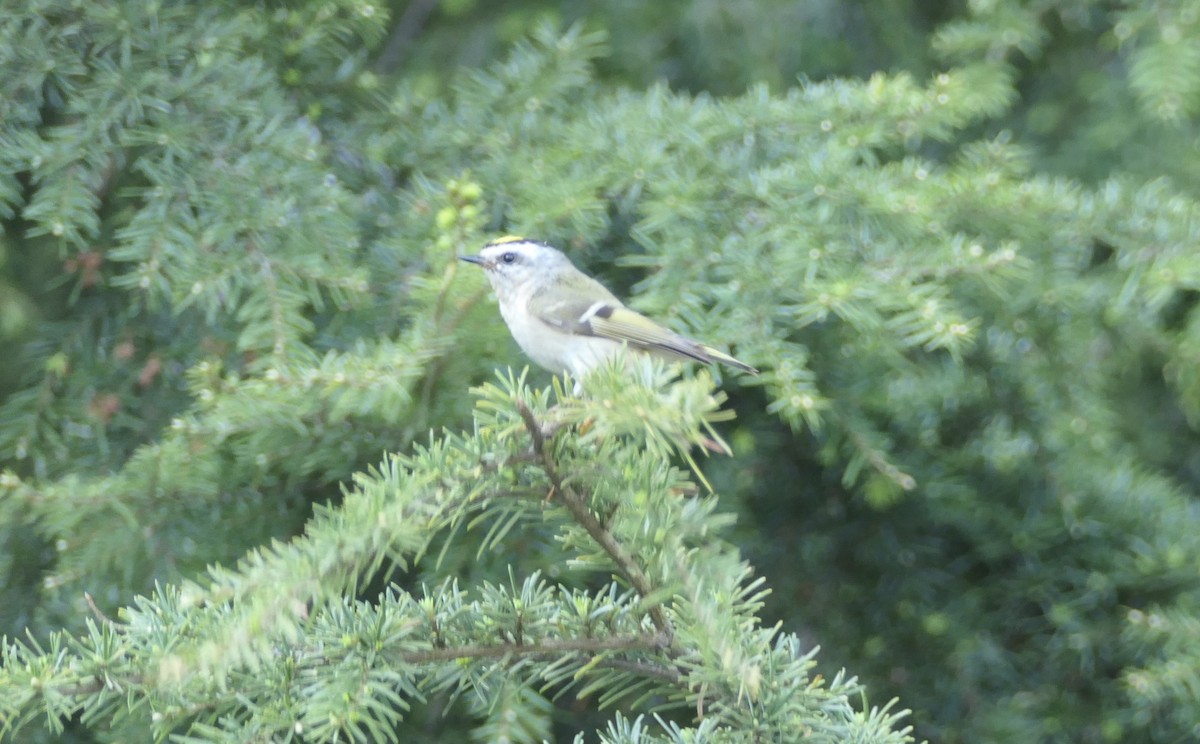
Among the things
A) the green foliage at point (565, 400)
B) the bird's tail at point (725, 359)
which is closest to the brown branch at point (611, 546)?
the green foliage at point (565, 400)

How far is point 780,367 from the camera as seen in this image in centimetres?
198

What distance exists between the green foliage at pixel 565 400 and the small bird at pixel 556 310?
10cm

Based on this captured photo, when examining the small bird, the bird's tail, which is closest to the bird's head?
the small bird

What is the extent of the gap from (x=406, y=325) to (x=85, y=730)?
3.39 ft

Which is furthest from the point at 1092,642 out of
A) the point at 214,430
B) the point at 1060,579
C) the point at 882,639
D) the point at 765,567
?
the point at 214,430

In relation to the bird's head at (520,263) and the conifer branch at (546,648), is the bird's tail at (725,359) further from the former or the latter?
the conifer branch at (546,648)

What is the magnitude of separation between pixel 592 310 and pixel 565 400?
1379 millimetres

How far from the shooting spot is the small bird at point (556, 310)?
236 cm

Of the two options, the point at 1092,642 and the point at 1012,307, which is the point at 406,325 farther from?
the point at 1092,642

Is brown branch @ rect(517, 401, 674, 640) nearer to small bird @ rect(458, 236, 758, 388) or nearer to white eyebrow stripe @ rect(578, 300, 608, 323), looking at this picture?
small bird @ rect(458, 236, 758, 388)

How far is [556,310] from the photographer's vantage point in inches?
104

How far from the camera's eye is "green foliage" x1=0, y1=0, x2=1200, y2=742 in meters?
1.28

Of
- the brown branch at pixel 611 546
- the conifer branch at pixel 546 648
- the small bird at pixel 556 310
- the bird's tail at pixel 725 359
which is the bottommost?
the conifer branch at pixel 546 648

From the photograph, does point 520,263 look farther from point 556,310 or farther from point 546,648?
point 546,648
